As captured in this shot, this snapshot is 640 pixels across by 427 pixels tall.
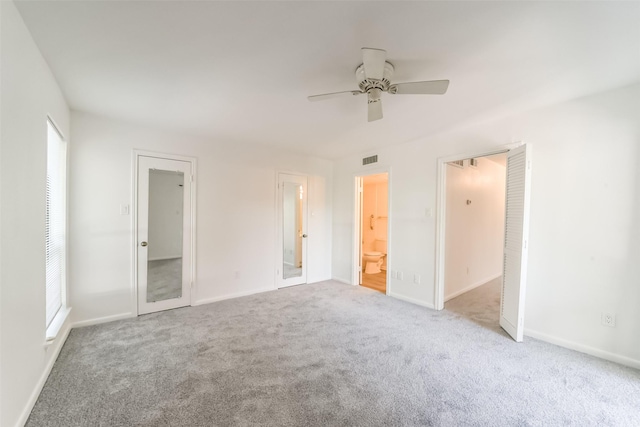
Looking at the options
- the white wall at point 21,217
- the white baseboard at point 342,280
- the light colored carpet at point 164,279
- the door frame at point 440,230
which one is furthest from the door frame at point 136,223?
the door frame at point 440,230

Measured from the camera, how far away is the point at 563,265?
256 cm

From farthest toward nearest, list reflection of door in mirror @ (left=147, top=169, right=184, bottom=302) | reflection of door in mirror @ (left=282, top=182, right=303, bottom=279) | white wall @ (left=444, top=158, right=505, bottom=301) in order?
reflection of door in mirror @ (left=282, top=182, right=303, bottom=279), white wall @ (left=444, top=158, right=505, bottom=301), reflection of door in mirror @ (left=147, top=169, right=184, bottom=302)

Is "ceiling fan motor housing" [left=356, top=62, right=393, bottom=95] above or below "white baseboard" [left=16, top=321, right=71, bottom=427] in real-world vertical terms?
above

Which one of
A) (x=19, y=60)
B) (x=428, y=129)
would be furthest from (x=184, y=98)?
(x=428, y=129)

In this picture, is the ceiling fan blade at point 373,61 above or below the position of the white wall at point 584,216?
above

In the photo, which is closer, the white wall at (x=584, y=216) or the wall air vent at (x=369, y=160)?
the white wall at (x=584, y=216)

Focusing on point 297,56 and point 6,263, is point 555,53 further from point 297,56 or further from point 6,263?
point 6,263

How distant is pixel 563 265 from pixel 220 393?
336 cm

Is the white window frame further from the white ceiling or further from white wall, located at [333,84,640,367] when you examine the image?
white wall, located at [333,84,640,367]

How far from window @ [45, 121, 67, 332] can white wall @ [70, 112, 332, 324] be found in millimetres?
181

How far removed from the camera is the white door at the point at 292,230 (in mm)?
4504

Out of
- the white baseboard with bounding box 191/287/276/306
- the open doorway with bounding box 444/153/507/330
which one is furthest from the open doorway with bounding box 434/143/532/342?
the white baseboard with bounding box 191/287/276/306

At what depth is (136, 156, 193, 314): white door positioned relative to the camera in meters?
3.25

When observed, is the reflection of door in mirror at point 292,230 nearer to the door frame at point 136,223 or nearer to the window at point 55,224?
the door frame at point 136,223
